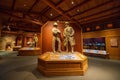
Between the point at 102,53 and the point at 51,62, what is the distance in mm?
6892

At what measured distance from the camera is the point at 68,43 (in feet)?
18.2

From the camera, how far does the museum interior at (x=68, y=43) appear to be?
3.86 meters

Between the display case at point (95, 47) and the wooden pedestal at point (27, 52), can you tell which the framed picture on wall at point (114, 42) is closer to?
the display case at point (95, 47)

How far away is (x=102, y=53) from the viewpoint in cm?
918

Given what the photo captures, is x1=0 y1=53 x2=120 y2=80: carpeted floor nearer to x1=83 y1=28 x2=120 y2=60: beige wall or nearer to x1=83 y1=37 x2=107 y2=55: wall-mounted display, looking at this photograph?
x1=83 y1=28 x2=120 y2=60: beige wall

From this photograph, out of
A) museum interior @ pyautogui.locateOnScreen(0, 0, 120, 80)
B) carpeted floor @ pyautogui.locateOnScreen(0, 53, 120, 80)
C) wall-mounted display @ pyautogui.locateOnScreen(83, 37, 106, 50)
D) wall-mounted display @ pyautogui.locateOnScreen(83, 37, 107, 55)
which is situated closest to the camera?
carpeted floor @ pyautogui.locateOnScreen(0, 53, 120, 80)

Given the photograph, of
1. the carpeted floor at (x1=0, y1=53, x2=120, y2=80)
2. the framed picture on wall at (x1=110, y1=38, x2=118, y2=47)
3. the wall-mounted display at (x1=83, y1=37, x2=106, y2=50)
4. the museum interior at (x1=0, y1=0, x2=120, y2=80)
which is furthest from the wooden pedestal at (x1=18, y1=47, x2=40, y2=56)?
the framed picture on wall at (x1=110, y1=38, x2=118, y2=47)

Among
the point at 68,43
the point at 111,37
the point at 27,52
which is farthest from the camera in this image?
the point at 27,52

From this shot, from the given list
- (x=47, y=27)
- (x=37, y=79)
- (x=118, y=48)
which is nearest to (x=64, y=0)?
(x=47, y=27)

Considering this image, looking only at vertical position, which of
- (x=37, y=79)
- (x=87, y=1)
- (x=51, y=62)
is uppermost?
(x=87, y=1)

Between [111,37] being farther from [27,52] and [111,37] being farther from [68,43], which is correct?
[27,52]

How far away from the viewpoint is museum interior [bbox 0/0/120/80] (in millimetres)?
3857

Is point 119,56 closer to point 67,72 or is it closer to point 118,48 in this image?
point 118,48

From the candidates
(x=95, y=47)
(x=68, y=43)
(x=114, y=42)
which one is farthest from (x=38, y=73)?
(x=95, y=47)
